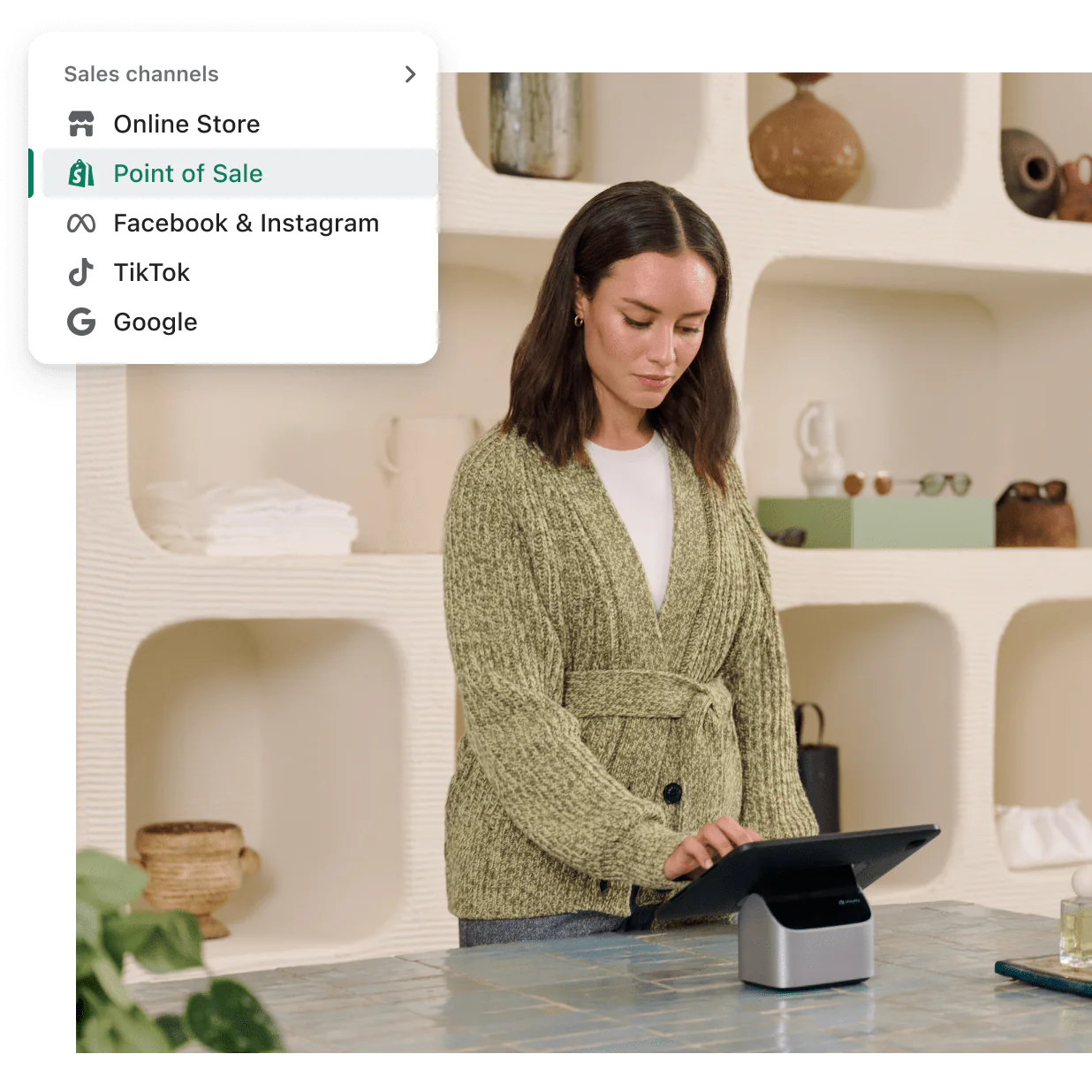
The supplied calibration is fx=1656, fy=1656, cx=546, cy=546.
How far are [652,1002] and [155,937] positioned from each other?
0.49 m

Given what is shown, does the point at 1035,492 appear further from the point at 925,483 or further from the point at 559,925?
the point at 559,925

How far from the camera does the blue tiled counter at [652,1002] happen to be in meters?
1.00

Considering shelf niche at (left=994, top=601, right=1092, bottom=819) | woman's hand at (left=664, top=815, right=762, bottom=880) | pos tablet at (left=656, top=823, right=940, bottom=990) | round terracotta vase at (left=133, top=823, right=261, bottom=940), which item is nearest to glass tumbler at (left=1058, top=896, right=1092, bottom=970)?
pos tablet at (left=656, top=823, right=940, bottom=990)

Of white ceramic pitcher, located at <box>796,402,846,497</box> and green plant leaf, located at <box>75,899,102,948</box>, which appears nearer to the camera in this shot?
green plant leaf, located at <box>75,899,102,948</box>

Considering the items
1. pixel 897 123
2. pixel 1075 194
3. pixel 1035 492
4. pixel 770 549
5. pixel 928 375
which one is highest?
pixel 897 123

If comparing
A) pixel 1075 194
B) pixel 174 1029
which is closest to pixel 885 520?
pixel 1075 194

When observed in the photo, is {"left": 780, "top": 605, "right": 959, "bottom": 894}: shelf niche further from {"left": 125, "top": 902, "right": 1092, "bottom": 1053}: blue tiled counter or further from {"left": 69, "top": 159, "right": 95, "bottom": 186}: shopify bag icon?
{"left": 69, "top": 159, "right": 95, "bottom": 186}: shopify bag icon

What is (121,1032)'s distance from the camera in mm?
714

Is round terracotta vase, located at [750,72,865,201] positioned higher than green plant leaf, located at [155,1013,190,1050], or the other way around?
round terracotta vase, located at [750,72,865,201]

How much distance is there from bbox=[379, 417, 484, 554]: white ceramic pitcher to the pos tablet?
127 cm

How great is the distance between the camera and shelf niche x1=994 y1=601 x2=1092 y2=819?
2.97 meters

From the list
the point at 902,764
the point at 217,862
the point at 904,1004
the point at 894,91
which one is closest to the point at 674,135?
the point at 894,91

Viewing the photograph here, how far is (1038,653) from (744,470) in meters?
0.68

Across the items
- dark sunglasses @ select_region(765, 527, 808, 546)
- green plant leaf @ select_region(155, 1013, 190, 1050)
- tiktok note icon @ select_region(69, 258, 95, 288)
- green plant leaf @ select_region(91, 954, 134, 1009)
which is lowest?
green plant leaf @ select_region(155, 1013, 190, 1050)
